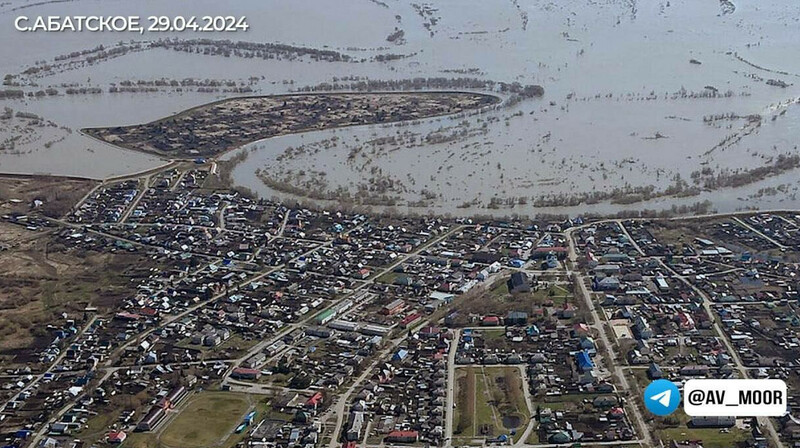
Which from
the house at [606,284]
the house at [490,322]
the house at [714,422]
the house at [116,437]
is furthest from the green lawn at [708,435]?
the house at [116,437]

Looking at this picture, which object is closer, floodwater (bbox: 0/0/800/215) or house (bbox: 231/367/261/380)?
house (bbox: 231/367/261/380)

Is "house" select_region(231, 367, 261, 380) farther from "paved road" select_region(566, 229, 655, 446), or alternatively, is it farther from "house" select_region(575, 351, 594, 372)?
"paved road" select_region(566, 229, 655, 446)

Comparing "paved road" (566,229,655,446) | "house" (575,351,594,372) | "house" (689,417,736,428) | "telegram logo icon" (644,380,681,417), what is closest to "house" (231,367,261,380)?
"house" (575,351,594,372)

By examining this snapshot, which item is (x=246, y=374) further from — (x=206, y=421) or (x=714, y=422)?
(x=714, y=422)

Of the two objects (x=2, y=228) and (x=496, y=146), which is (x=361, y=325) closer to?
(x=2, y=228)

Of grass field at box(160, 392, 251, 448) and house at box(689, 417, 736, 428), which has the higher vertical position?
grass field at box(160, 392, 251, 448)

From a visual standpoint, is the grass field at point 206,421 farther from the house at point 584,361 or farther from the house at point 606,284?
the house at point 606,284
